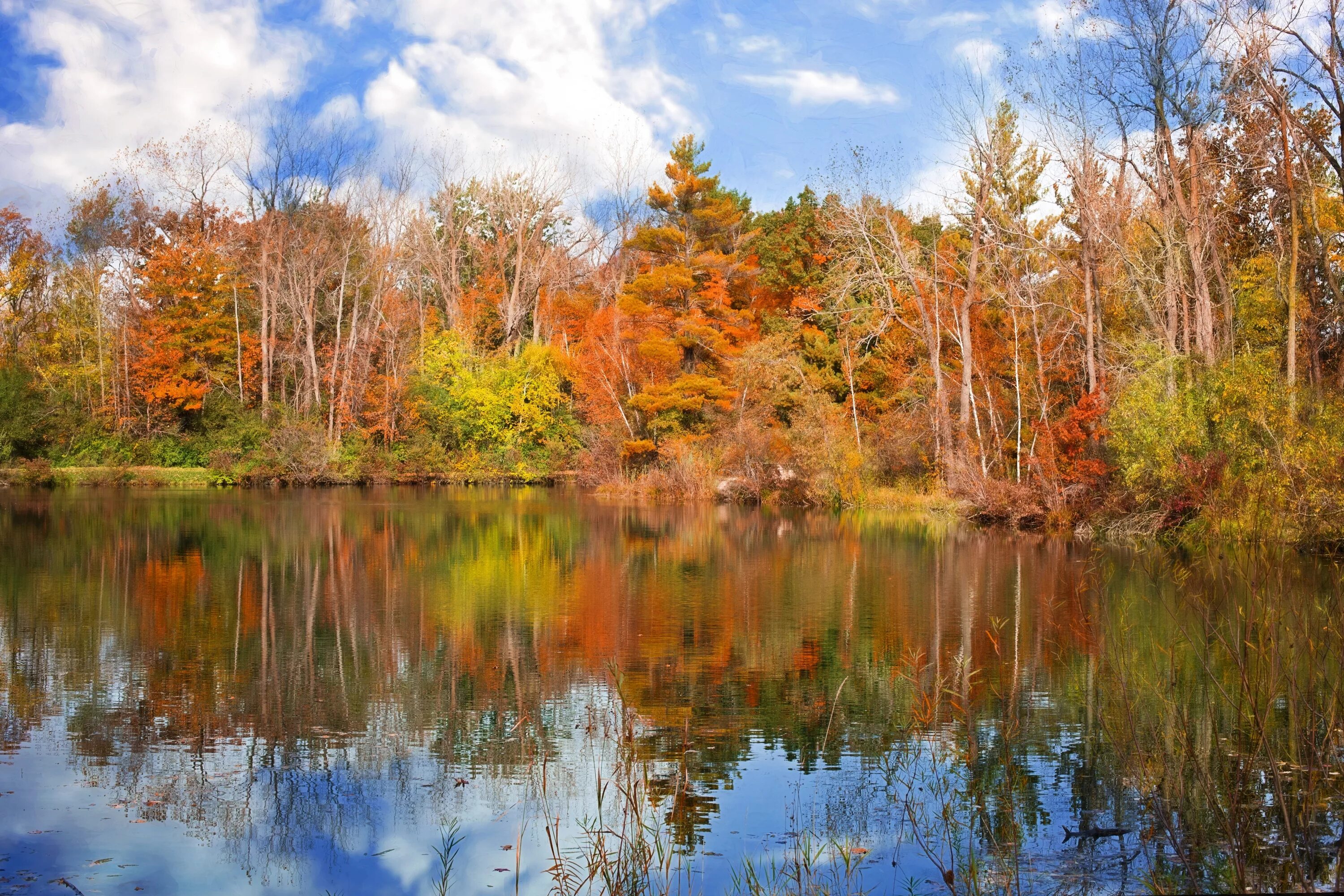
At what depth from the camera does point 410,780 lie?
7168mm

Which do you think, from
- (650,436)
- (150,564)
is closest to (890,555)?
(150,564)

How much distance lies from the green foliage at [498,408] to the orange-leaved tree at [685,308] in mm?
8671

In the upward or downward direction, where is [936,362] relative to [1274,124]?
downward

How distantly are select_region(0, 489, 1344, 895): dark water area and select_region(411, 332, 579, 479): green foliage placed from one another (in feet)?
122

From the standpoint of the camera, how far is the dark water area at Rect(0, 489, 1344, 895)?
575 centimetres

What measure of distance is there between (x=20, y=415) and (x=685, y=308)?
2899 cm

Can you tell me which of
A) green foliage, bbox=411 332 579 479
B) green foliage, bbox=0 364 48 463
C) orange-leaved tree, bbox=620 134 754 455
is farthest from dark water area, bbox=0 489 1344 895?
green foliage, bbox=411 332 579 479

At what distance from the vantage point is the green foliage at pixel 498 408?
54.0 meters

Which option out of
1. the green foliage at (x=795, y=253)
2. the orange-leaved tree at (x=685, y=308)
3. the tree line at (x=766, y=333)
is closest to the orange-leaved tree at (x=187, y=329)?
Result: the tree line at (x=766, y=333)

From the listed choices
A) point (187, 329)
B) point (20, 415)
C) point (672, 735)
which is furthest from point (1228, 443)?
point (187, 329)

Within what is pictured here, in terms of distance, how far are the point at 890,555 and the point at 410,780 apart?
15.3 meters

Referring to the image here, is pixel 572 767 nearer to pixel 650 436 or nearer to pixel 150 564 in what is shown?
pixel 150 564

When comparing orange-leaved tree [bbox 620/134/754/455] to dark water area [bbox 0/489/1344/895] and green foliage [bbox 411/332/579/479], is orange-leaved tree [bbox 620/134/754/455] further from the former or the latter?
dark water area [bbox 0/489/1344/895]

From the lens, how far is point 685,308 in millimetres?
46562
